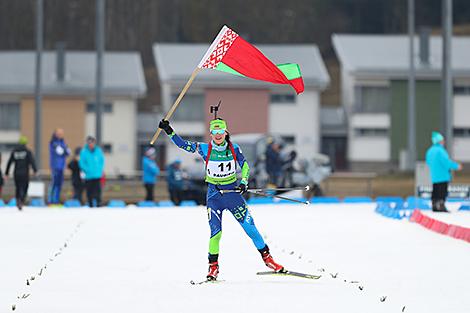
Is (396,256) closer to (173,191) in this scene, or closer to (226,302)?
(226,302)

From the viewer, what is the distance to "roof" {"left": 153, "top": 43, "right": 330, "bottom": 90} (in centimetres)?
6169

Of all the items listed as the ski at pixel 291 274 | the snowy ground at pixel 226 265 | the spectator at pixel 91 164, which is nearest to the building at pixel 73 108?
the spectator at pixel 91 164

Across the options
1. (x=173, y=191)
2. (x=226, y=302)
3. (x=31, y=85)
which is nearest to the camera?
(x=226, y=302)

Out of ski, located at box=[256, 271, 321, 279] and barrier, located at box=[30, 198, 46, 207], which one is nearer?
ski, located at box=[256, 271, 321, 279]

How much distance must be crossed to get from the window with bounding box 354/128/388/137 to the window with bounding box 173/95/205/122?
26.2 ft

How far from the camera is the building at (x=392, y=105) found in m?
63.1

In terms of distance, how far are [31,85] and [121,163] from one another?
5797mm

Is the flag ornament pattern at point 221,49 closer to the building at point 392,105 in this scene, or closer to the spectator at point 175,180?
the spectator at point 175,180

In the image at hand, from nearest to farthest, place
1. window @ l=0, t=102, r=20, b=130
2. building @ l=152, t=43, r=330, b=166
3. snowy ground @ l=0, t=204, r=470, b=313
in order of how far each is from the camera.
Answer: snowy ground @ l=0, t=204, r=470, b=313 → building @ l=152, t=43, r=330, b=166 → window @ l=0, t=102, r=20, b=130

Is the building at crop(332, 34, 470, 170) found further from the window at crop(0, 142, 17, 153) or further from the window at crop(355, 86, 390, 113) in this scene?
the window at crop(0, 142, 17, 153)

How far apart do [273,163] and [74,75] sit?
32.4 meters

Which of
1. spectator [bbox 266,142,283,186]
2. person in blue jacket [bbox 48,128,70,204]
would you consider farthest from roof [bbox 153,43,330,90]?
person in blue jacket [bbox 48,128,70,204]

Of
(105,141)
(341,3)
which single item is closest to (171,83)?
(105,141)

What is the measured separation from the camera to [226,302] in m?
11.2
